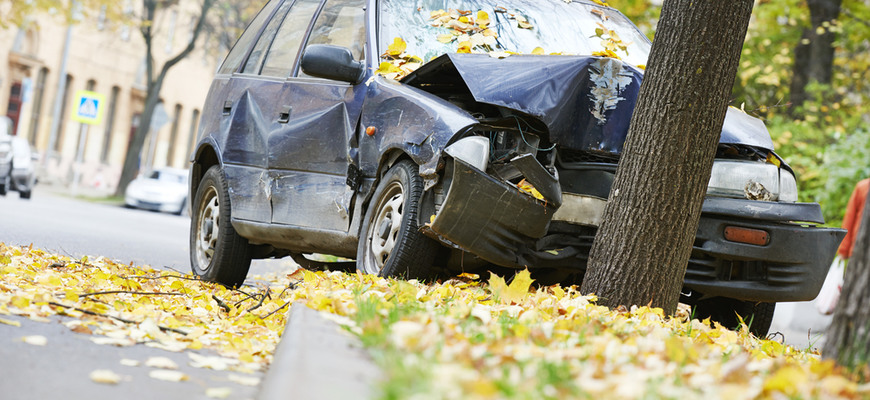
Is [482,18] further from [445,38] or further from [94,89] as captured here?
[94,89]

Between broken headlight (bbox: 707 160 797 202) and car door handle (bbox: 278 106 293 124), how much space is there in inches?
99.6

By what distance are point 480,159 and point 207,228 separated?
3.12 m

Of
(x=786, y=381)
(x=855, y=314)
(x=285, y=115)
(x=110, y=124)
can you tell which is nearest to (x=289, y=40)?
(x=285, y=115)

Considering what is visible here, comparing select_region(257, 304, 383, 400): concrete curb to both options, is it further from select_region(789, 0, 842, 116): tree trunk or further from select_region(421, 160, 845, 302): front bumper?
select_region(789, 0, 842, 116): tree trunk

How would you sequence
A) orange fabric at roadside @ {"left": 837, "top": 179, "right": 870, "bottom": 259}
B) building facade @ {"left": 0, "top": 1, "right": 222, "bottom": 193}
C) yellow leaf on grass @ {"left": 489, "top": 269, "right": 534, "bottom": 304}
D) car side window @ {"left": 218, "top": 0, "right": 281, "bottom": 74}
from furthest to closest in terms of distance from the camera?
building facade @ {"left": 0, "top": 1, "right": 222, "bottom": 193} → orange fabric at roadside @ {"left": 837, "top": 179, "right": 870, "bottom": 259} → car side window @ {"left": 218, "top": 0, "right": 281, "bottom": 74} → yellow leaf on grass @ {"left": 489, "top": 269, "right": 534, "bottom": 304}

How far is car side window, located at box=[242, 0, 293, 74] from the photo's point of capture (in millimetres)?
7461

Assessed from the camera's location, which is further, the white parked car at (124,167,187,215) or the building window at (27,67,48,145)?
the building window at (27,67,48,145)

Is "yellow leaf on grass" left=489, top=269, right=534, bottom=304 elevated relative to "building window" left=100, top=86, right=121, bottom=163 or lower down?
elevated

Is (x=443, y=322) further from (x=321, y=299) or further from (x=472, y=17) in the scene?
(x=472, y=17)

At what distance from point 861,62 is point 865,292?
1825 cm

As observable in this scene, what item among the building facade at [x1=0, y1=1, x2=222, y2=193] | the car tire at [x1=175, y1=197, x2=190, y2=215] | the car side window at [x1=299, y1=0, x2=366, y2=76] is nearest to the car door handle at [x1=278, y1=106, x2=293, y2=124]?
the car side window at [x1=299, y1=0, x2=366, y2=76]

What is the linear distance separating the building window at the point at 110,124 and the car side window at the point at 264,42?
3485 cm

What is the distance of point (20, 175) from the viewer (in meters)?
20.5

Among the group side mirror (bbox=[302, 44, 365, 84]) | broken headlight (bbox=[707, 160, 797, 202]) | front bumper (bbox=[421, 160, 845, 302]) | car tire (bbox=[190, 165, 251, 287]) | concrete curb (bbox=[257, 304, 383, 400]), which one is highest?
side mirror (bbox=[302, 44, 365, 84])
